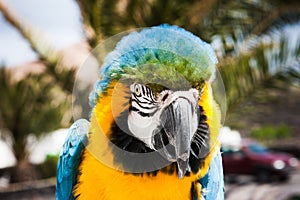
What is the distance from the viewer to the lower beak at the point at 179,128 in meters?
0.89

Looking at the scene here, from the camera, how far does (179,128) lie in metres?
0.89

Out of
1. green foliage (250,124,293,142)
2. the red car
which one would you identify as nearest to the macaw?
the red car

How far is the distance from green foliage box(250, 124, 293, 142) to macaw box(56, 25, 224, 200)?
1158 centimetres

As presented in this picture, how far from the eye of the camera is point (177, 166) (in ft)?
3.20

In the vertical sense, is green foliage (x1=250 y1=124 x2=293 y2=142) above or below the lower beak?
below

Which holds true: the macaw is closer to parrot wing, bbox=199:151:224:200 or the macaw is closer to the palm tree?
parrot wing, bbox=199:151:224:200

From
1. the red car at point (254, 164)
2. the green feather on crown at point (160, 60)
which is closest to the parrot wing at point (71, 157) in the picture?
the green feather on crown at point (160, 60)

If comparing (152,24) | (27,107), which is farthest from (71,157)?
(27,107)

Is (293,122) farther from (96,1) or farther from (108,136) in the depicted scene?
(108,136)

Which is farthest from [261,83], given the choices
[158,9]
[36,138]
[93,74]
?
[36,138]

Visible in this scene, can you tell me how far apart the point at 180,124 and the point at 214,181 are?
0.93ft

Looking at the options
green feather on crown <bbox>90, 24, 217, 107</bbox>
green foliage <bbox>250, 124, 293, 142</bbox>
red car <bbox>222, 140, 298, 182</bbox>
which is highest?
green feather on crown <bbox>90, 24, 217, 107</bbox>

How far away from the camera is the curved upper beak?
893 millimetres

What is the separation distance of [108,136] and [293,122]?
1302 centimetres
